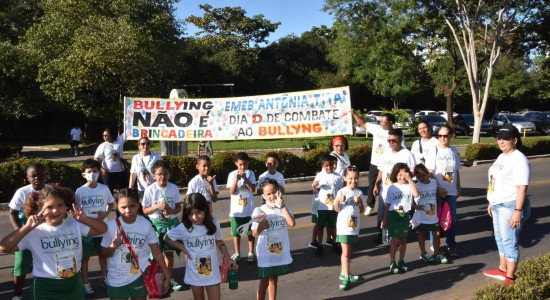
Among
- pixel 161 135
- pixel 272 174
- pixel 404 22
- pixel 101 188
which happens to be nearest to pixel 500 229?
pixel 272 174

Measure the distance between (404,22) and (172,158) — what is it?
14.2m

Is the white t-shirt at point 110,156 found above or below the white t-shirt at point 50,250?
above

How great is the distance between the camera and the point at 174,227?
6207 mm

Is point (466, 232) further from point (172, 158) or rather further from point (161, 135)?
point (172, 158)

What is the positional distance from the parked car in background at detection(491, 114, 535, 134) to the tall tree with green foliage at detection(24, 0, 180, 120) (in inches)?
848

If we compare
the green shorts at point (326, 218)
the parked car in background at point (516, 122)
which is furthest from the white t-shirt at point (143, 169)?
the parked car in background at point (516, 122)

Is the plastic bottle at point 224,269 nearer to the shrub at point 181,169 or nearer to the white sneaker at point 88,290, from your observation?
the white sneaker at point 88,290

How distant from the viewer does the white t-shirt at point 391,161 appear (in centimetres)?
802

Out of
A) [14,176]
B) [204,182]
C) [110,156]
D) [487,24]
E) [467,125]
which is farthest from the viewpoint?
[467,125]

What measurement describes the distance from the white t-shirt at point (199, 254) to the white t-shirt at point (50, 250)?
101 cm

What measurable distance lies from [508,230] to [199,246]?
140 inches

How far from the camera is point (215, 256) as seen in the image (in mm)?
5254

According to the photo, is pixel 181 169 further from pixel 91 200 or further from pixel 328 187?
pixel 91 200

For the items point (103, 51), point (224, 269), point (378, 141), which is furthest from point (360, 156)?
point (103, 51)
